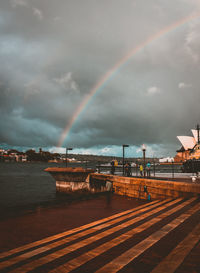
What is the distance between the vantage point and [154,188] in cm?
1216

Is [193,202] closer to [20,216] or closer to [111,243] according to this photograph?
[111,243]

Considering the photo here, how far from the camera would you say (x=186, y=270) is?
3.12 meters

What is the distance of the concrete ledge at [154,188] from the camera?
998 cm

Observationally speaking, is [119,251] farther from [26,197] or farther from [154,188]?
[26,197]

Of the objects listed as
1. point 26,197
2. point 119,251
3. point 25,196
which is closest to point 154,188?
point 119,251

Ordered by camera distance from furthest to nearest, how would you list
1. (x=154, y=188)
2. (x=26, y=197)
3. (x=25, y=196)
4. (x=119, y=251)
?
(x=25, y=196) → (x=26, y=197) → (x=154, y=188) → (x=119, y=251)

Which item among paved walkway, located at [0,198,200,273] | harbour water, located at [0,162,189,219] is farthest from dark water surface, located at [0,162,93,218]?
paved walkway, located at [0,198,200,273]

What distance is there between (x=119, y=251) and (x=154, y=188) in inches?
342

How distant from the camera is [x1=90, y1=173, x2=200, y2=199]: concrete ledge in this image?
393 inches

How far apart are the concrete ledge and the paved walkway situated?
14.4 feet

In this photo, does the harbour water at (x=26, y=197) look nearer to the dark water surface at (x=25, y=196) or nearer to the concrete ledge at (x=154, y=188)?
the dark water surface at (x=25, y=196)

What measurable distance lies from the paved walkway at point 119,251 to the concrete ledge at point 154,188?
14.4 ft

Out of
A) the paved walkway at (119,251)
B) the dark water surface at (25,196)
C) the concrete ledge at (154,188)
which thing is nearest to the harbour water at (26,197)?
the dark water surface at (25,196)

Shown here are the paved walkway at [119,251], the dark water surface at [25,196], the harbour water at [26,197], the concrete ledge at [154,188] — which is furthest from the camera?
the concrete ledge at [154,188]
